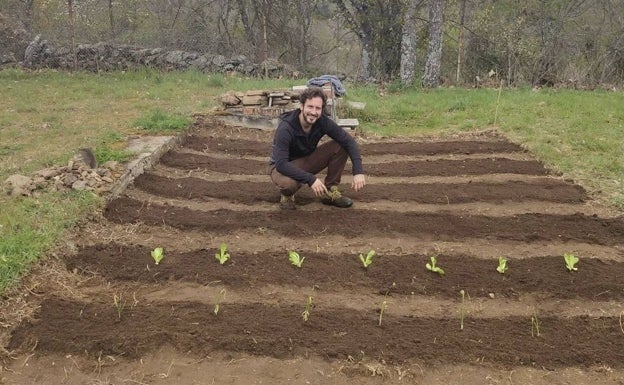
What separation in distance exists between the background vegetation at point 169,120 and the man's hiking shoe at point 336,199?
243cm

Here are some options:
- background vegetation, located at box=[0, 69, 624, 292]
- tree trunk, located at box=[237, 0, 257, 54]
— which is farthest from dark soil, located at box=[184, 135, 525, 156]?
tree trunk, located at box=[237, 0, 257, 54]

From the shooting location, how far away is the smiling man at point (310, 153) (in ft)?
15.5

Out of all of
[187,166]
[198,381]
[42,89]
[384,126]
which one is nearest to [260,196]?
[187,166]

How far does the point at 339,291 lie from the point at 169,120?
4.94 meters

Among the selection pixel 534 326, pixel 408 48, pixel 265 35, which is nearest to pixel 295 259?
pixel 534 326

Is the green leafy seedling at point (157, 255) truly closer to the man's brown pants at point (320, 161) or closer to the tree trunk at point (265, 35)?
the man's brown pants at point (320, 161)

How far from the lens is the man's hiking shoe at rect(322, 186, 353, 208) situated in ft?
17.7

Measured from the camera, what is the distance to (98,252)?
4531 mm

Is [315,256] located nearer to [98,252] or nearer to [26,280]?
[98,252]

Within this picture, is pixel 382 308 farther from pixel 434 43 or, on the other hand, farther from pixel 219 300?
pixel 434 43

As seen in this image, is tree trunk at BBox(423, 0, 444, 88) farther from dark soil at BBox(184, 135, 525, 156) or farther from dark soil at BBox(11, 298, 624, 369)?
dark soil at BBox(11, 298, 624, 369)

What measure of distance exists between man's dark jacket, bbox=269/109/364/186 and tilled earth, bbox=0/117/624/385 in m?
0.59

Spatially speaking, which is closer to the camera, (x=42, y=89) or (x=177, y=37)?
(x=42, y=89)

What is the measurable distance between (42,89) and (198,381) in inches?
404
